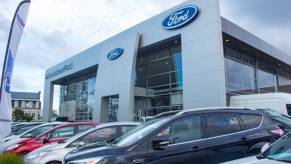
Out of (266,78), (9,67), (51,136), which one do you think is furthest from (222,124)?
(266,78)

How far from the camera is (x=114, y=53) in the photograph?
27141mm

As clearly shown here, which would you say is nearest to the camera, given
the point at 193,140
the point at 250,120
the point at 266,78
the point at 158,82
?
the point at 193,140

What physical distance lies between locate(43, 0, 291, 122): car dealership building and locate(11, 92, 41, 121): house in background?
81.4 m

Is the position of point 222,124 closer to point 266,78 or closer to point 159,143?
point 159,143

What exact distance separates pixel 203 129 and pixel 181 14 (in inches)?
671

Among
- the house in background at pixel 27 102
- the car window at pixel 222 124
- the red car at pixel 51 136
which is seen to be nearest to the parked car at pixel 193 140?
the car window at pixel 222 124

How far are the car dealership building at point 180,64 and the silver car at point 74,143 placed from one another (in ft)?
37.0

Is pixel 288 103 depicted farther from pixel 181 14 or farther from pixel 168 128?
pixel 168 128

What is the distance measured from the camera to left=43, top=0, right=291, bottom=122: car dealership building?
19328mm

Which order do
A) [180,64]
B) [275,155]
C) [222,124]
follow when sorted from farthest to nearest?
[180,64] < [222,124] < [275,155]

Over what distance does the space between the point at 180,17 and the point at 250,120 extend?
53.4 feet

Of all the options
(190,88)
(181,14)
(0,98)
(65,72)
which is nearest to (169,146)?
(0,98)

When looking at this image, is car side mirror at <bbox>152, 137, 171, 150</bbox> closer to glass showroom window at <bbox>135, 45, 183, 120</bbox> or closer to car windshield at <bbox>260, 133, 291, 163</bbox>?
car windshield at <bbox>260, 133, 291, 163</bbox>

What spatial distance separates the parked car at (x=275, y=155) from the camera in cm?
402
